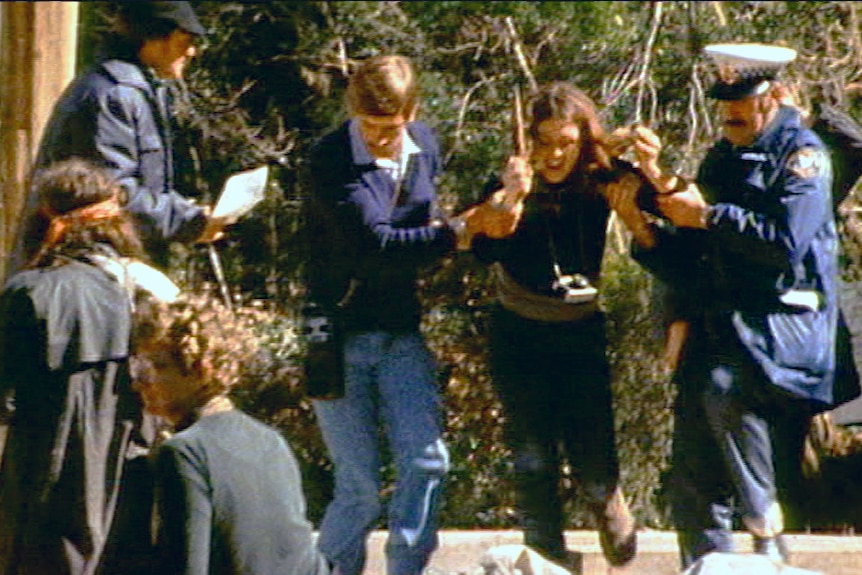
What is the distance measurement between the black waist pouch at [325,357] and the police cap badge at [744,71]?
1274 mm

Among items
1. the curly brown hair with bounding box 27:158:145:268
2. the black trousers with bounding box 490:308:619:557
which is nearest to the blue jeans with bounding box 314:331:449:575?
the black trousers with bounding box 490:308:619:557

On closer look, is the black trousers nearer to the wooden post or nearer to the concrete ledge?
the concrete ledge

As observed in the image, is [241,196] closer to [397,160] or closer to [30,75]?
[397,160]

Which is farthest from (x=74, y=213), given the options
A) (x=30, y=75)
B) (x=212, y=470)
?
(x=30, y=75)

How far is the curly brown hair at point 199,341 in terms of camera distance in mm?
5418

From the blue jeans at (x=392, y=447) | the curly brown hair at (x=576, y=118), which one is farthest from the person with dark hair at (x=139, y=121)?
the curly brown hair at (x=576, y=118)

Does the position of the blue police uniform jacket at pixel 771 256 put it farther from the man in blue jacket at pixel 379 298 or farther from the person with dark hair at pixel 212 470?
the person with dark hair at pixel 212 470

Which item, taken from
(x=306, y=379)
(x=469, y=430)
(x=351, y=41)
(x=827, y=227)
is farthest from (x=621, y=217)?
(x=351, y=41)

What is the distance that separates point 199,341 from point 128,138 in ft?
4.52

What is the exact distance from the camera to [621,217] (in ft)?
22.7

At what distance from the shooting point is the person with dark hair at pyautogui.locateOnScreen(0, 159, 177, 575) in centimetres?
605

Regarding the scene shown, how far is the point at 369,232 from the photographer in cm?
671

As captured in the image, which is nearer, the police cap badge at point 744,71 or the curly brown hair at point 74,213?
the curly brown hair at point 74,213

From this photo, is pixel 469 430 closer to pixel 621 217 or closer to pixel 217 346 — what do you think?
pixel 621 217
